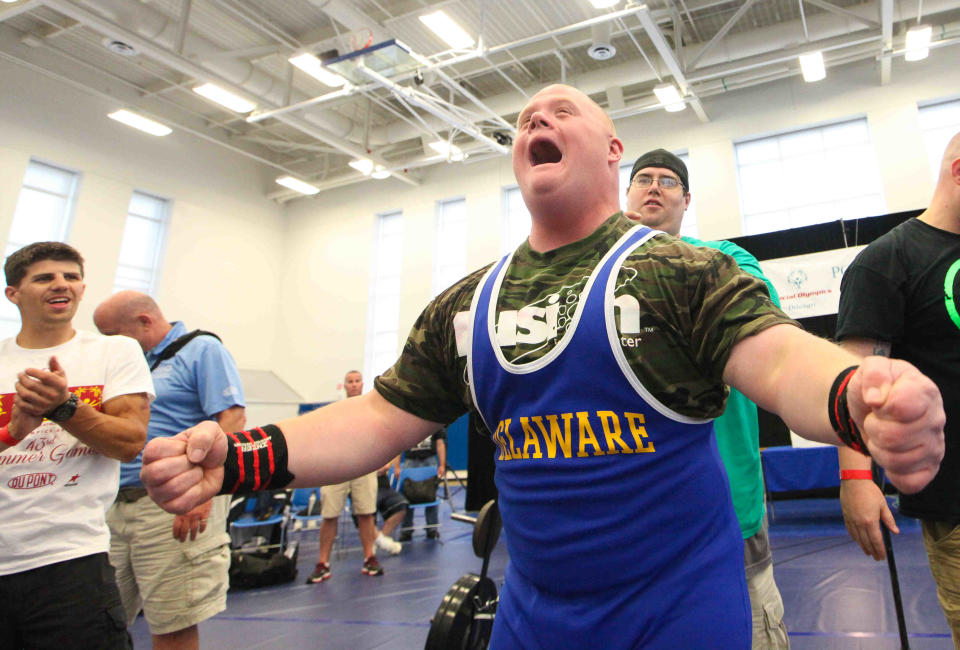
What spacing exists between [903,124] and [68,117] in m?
14.1

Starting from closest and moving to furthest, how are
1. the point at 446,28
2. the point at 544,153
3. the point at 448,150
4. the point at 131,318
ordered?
the point at 544,153 → the point at 131,318 → the point at 446,28 → the point at 448,150

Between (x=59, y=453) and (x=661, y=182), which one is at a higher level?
(x=661, y=182)

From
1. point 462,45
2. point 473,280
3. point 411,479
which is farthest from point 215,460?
point 462,45

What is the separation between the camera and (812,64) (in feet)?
25.7

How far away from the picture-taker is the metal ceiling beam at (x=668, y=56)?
687cm

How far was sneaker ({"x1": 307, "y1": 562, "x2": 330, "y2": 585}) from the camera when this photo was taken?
453cm

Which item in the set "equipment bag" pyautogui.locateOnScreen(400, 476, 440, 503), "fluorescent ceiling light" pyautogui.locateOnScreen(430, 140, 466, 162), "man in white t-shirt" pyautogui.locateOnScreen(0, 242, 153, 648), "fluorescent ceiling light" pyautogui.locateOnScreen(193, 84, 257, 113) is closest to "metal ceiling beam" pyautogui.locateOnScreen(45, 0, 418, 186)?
"fluorescent ceiling light" pyautogui.locateOnScreen(193, 84, 257, 113)

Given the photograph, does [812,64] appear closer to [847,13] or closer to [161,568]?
[847,13]

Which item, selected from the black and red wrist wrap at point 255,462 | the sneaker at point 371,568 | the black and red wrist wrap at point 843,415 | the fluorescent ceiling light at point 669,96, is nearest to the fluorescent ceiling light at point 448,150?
the fluorescent ceiling light at point 669,96

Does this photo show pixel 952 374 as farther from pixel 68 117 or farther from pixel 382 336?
pixel 68 117

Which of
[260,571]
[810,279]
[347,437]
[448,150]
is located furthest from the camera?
[448,150]

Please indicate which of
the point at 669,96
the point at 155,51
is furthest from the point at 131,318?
the point at 669,96

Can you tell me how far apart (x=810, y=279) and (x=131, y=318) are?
590 centimetres

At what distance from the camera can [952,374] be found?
1329 millimetres
